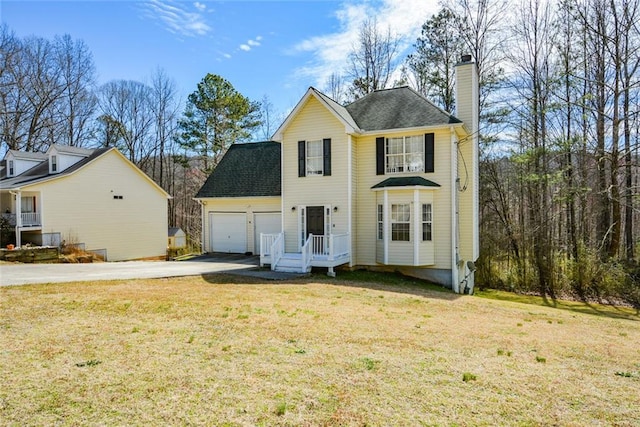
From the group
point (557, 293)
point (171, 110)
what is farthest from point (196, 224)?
point (557, 293)

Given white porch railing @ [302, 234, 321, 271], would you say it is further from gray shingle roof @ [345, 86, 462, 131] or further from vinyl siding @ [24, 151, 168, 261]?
vinyl siding @ [24, 151, 168, 261]

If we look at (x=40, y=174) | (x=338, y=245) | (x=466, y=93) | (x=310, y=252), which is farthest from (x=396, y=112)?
(x=40, y=174)

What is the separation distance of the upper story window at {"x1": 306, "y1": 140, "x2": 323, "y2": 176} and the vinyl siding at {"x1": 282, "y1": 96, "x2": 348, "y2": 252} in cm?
21

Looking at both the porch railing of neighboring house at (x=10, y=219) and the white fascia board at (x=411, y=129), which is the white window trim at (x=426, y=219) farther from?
the porch railing of neighboring house at (x=10, y=219)

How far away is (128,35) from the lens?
13484 mm

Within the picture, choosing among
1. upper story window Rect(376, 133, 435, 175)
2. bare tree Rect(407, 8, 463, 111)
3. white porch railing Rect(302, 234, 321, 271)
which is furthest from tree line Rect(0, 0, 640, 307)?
white porch railing Rect(302, 234, 321, 271)

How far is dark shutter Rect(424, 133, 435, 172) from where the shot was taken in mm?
14414

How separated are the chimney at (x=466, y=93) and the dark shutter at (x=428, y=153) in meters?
1.90

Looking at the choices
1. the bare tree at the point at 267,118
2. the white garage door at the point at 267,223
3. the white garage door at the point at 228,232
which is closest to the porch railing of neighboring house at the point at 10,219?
Result: the white garage door at the point at 228,232

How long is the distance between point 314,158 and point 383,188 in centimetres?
309

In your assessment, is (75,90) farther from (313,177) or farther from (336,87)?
(313,177)

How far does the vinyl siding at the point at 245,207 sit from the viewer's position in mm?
18562

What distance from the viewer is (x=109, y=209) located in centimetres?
2238

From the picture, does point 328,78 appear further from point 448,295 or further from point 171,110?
point 448,295
